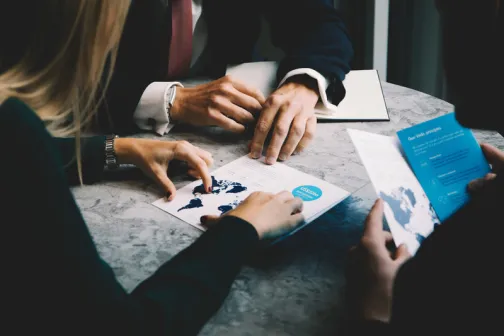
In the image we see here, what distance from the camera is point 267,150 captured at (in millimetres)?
1062

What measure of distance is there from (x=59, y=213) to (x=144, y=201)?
0.45 metres

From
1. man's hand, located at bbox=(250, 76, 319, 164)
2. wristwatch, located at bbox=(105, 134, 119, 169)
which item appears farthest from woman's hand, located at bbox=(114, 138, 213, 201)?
man's hand, located at bbox=(250, 76, 319, 164)

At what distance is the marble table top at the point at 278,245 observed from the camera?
669 mm

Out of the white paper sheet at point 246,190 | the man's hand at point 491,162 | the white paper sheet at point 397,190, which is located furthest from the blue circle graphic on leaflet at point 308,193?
the man's hand at point 491,162

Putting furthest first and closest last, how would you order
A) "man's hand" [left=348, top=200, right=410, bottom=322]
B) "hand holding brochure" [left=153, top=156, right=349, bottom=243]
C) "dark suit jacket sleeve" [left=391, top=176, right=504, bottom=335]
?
"hand holding brochure" [left=153, top=156, right=349, bottom=243] → "man's hand" [left=348, top=200, right=410, bottom=322] → "dark suit jacket sleeve" [left=391, top=176, right=504, bottom=335]

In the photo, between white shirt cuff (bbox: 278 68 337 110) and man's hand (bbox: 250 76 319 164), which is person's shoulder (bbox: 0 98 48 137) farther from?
white shirt cuff (bbox: 278 68 337 110)

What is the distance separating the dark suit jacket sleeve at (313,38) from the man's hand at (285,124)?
0.10 m

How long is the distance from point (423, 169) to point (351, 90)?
1.44ft

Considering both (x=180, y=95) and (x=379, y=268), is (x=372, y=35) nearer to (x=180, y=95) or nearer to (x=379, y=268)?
(x=180, y=95)

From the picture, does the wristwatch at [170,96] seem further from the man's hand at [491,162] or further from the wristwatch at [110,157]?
the man's hand at [491,162]

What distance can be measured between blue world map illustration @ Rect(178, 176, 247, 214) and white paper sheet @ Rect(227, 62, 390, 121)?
1.09ft

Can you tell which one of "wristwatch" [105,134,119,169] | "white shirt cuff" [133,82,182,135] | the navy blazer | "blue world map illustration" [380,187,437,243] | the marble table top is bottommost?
the marble table top

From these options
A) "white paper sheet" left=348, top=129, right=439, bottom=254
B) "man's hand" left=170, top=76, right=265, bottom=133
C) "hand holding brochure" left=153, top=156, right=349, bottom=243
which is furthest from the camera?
"man's hand" left=170, top=76, right=265, bottom=133

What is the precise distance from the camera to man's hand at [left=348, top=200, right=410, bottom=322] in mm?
650
